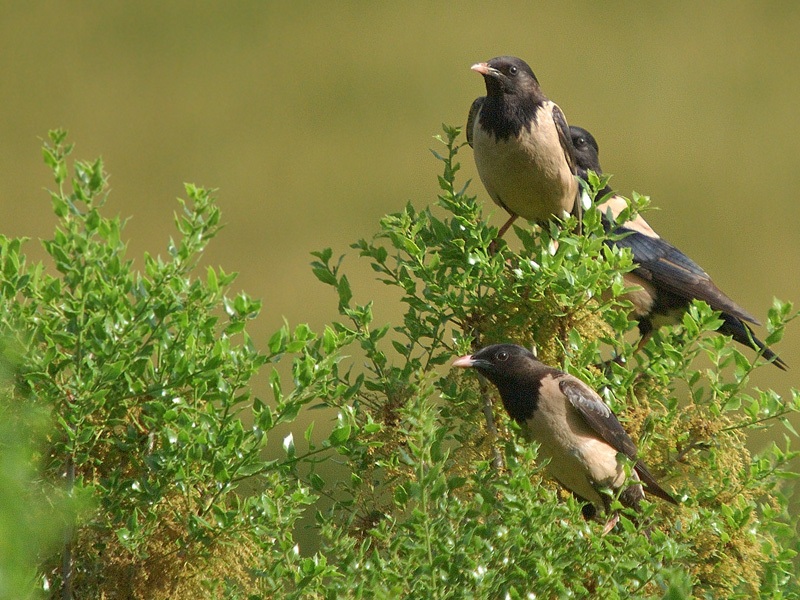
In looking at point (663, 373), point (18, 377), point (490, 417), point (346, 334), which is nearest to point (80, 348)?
point (18, 377)

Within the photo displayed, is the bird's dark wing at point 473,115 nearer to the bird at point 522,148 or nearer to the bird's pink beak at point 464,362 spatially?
the bird at point 522,148

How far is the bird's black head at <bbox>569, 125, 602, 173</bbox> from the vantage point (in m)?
3.53

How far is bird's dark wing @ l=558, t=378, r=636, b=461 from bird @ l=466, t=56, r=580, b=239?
82 centimetres

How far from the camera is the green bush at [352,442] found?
5.08ft

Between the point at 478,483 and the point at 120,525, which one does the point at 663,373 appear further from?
the point at 120,525

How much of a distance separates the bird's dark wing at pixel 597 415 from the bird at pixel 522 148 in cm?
82

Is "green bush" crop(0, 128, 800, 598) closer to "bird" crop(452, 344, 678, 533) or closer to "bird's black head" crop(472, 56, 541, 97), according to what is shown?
"bird" crop(452, 344, 678, 533)

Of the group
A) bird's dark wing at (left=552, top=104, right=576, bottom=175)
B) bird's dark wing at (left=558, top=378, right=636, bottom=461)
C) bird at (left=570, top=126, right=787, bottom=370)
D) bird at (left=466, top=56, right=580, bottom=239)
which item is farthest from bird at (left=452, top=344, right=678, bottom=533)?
bird at (left=570, top=126, right=787, bottom=370)

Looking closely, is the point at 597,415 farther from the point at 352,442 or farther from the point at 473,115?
the point at 473,115

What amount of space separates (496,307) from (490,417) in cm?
22

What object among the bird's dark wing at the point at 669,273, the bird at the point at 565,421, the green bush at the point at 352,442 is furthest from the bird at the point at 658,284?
the green bush at the point at 352,442

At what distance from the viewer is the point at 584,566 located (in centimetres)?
156

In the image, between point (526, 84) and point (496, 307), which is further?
point (526, 84)

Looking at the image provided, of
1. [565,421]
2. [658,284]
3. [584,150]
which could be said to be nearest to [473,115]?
[584,150]
